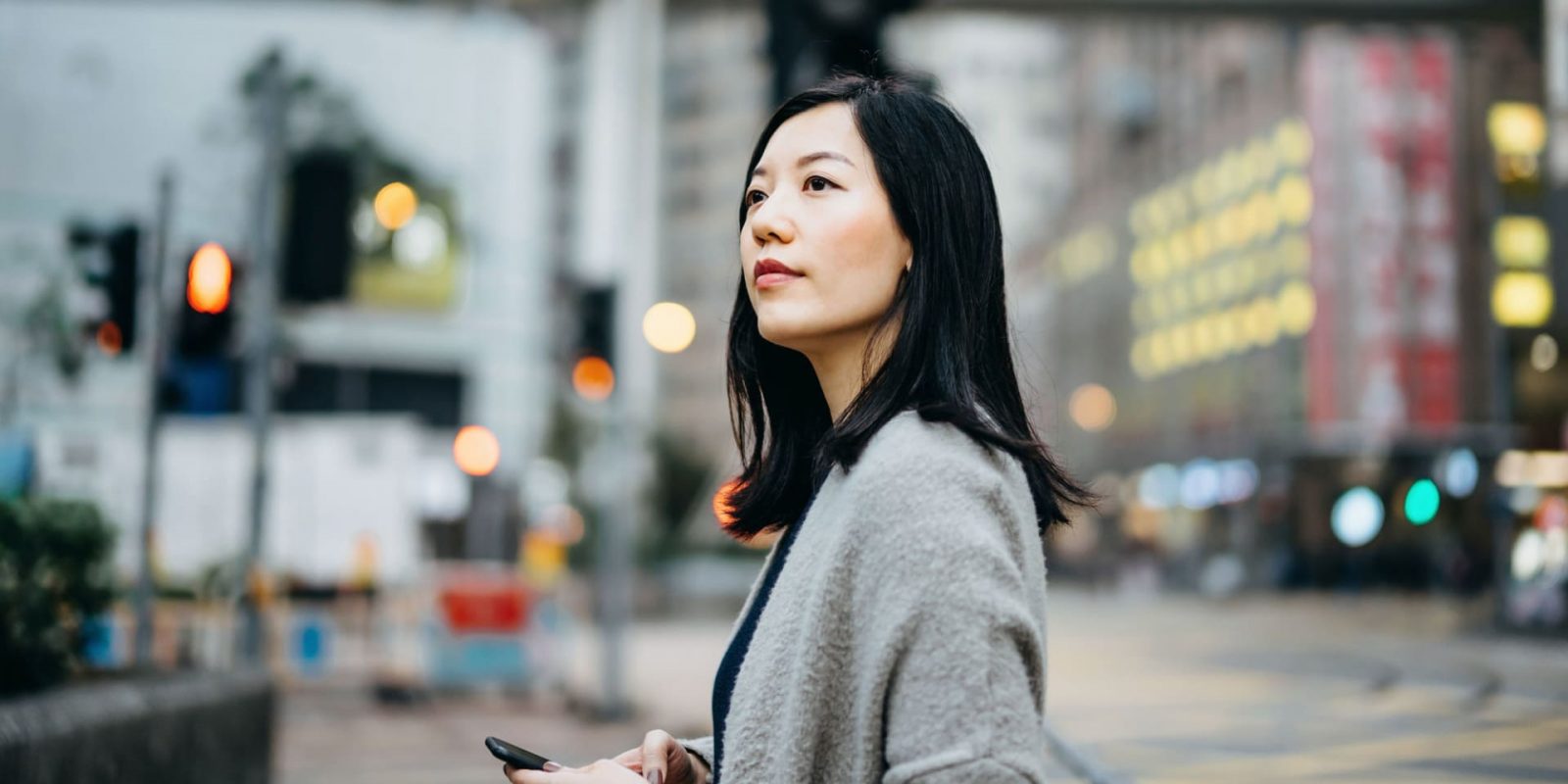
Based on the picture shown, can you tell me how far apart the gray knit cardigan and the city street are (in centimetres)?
172

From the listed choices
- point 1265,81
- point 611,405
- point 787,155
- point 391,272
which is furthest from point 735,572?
point 1265,81

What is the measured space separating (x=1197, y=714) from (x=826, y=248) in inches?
280

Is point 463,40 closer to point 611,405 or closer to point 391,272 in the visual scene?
point 391,272

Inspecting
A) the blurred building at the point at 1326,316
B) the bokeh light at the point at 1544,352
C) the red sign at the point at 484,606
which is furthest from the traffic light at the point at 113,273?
the blurred building at the point at 1326,316

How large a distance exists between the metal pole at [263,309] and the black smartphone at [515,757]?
30.1ft

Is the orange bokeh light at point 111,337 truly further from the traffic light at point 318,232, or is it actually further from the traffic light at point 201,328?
the traffic light at point 318,232

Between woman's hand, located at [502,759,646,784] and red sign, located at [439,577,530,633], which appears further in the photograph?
red sign, located at [439,577,530,633]

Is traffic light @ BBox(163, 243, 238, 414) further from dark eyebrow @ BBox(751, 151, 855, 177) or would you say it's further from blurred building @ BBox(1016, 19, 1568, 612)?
blurred building @ BBox(1016, 19, 1568, 612)

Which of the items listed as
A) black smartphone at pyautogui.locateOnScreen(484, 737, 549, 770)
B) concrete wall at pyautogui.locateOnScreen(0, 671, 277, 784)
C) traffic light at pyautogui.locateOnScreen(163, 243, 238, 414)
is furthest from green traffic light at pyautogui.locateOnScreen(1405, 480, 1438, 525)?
black smartphone at pyautogui.locateOnScreen(484, 737, 549, 770)

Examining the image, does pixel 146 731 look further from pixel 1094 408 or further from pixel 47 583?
pixel 1094 408

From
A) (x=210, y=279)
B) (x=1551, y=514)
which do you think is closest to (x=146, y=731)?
(x=210, y=279)

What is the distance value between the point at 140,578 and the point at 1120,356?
2458 inches

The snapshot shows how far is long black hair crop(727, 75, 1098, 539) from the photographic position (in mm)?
1536

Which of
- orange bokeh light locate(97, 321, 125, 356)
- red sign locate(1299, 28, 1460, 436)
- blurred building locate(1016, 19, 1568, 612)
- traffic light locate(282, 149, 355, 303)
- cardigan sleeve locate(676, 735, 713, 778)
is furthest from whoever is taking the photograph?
red sign locate(1299, 28, 1460, 436)
